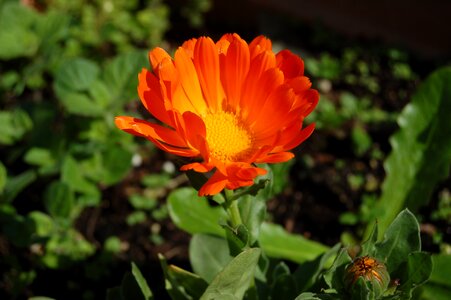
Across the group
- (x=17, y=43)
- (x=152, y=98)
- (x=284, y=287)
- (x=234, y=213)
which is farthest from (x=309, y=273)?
(x=17, y=43)

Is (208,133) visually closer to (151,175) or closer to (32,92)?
(151,175)

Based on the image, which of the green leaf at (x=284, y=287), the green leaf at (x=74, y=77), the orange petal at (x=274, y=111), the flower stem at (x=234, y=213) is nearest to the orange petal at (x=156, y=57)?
the orange petal at (x=274, y=111)

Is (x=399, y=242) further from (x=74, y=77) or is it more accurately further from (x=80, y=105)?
(x=74, y=77)

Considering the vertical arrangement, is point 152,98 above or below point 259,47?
below

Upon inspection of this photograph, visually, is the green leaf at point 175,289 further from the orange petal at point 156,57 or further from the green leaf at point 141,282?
the orange petal at point 156,57

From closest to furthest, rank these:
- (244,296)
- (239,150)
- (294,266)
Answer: (239,150), (244,296), (294,266)

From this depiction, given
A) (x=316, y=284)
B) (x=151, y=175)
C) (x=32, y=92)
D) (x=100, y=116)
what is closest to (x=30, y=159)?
(x=100, y=116)

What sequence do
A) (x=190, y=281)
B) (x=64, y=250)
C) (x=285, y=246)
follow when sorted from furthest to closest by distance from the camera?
(x=64, y=250)
(x=285, y=246)
(x=190, y=281)
